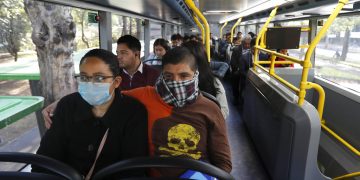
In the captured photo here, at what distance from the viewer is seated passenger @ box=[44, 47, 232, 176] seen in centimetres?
174

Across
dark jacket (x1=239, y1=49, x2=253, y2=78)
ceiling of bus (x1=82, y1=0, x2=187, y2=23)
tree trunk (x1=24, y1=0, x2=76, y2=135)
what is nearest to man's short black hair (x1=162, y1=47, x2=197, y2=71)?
ceiling of bus (x1=82, y1=0, x2=187, y2=23)

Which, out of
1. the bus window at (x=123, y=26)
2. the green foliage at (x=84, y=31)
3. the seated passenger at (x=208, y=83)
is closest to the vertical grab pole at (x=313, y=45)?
the seated passenger at (x=208, y=83)

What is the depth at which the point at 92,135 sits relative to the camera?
160 cm

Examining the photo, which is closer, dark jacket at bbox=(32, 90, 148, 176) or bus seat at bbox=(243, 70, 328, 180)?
dark jacket at bbox=(32, 90, 148, 176)

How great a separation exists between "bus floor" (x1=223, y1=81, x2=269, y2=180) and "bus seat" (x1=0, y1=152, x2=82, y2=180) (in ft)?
8.26

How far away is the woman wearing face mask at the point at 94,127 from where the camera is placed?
1.58 metres

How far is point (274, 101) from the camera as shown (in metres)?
3.08

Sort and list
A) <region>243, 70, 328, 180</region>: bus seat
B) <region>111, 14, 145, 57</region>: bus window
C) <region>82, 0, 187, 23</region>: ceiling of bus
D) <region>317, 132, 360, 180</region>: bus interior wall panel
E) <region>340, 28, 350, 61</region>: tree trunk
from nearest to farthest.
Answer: <region>243, 70, 328, 180</region>: bus seat < <region>317, 132, 360, 180</region>: bus interior wall panel < <region>82, 0, 187, 23</region>: ceiling of bus < <region>340, 28, 350, 61</region>: tree trunk < <region>111, 14, 145, 57</region>: bus window

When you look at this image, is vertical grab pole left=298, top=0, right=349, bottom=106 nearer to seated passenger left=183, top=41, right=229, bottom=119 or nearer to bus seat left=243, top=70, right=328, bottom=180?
bus seat left=243, top=70, right=328, bottom=180

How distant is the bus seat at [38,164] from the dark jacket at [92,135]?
0.31m

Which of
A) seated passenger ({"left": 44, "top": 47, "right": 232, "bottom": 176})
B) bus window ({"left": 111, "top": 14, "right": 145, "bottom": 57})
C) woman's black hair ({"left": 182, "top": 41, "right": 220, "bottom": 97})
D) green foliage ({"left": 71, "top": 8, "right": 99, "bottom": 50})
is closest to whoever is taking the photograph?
seated passenger ({"left": 44, "top": 47, "right": 232, "bottom": 176})

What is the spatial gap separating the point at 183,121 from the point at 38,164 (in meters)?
0.83

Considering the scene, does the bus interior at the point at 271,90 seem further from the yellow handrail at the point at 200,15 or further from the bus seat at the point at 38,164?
the bus seat at the point at 38,164

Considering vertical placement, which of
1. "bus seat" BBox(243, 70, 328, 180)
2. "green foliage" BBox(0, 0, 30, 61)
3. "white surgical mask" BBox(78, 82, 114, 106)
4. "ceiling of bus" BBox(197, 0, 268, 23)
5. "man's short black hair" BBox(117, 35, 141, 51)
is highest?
"ceiling of bus" BBox(197, 0, 268, 23)
